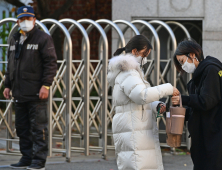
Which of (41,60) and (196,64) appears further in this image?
(41,60)

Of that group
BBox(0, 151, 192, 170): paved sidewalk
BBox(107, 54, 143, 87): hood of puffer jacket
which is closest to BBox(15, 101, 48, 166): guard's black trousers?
BBox(0, 151, 192, 170): paved sidewalk

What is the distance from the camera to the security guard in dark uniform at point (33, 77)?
5.00 metres

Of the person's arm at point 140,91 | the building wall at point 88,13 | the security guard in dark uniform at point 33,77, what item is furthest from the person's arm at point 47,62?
the building wall at point 88,13

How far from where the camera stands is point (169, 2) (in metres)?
7.62

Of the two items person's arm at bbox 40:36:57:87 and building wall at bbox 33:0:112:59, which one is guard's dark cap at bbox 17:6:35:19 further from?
building wall at bbox 33:0:112:59

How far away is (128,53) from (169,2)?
431 centimetres

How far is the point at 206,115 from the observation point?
3.37 meters

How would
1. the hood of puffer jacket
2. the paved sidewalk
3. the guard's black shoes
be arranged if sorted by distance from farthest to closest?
the paved sidewalk → the guard's black shoes → the hood of puffer jacket

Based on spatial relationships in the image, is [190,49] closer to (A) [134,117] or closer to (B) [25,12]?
(A) [134,117]

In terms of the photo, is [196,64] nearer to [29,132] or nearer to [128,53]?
[128,53]

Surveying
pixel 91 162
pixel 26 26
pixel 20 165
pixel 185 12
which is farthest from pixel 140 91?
pixel 185 12

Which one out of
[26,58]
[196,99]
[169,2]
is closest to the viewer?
[196,99]

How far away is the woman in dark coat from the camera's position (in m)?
3.27

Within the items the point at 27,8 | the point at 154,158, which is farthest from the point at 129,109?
the point at 27,8
